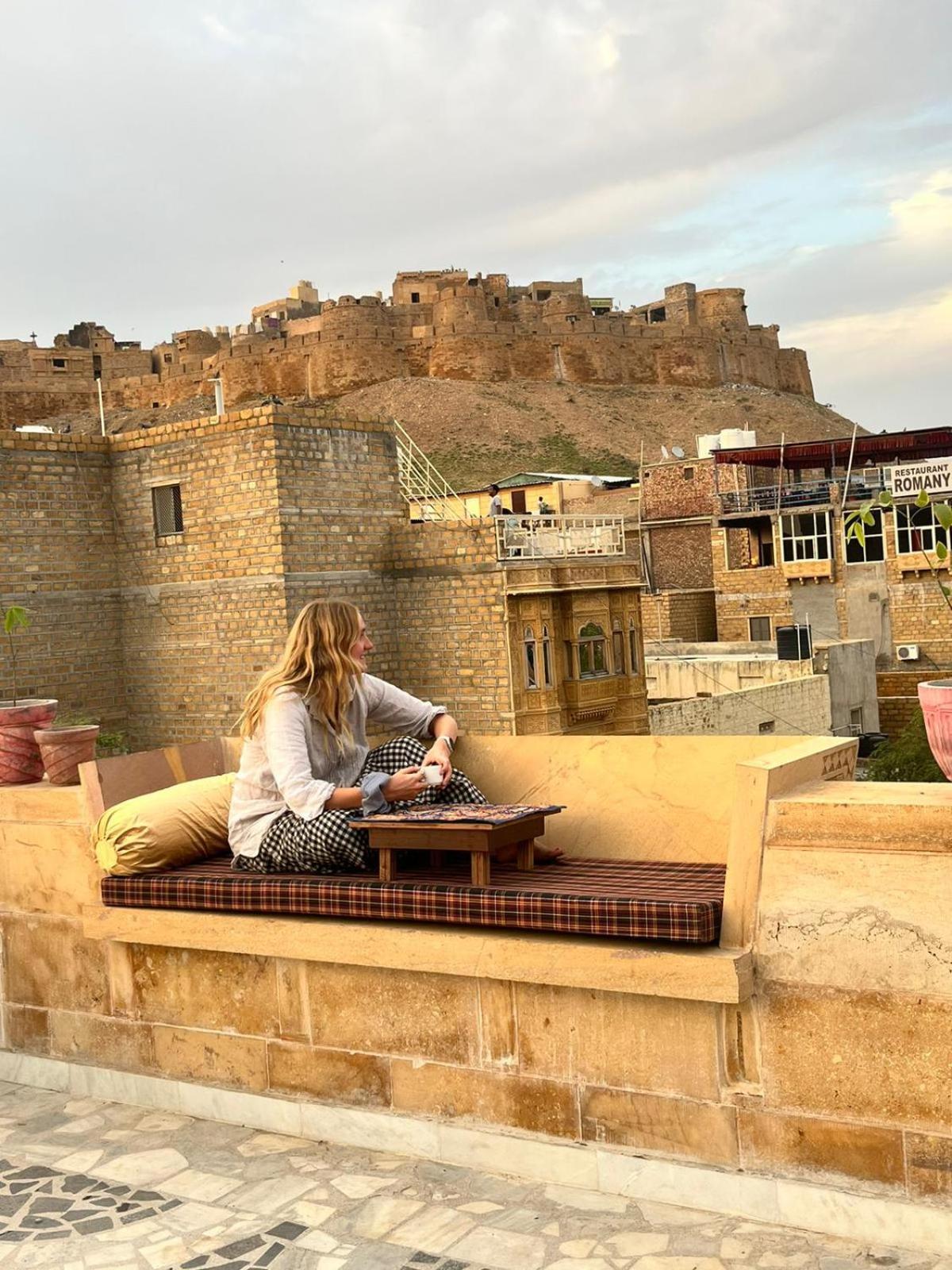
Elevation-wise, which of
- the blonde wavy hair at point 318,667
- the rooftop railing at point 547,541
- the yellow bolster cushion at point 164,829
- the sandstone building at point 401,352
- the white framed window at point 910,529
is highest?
the sandstone building at point 401,352

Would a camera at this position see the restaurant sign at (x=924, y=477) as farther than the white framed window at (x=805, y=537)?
No

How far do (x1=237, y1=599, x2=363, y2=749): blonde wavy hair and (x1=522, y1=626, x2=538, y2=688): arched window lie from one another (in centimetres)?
1734

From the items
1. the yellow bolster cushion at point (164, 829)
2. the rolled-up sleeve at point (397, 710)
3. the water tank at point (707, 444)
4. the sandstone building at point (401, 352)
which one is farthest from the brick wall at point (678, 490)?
the yellow bolster cushion at point (164, 829)

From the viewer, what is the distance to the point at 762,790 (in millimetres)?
3225

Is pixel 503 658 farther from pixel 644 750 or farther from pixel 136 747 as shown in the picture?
pixel 644 750

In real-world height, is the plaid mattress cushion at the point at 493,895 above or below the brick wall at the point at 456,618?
below

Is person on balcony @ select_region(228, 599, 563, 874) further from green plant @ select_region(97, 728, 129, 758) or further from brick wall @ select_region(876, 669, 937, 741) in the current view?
brick wall @ select_region(876, 669, 937, 741)

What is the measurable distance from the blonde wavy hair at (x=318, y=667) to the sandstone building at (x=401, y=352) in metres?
63.4

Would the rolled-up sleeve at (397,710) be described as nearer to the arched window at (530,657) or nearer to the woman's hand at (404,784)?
the woman's hand at (404,784)

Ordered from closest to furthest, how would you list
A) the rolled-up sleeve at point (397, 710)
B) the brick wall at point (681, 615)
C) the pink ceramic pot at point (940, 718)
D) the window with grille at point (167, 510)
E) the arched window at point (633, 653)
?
the pink ceramic pot at point (940, 718) < the rolled-up sleeve at point (397, 710) < the window with grille at point (167, 510) < the arched window at point (633, 653) < the brick wall at point (681, 615)

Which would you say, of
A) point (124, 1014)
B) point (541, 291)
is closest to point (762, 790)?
point (124, 1014)

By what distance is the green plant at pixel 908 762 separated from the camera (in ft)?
70.1

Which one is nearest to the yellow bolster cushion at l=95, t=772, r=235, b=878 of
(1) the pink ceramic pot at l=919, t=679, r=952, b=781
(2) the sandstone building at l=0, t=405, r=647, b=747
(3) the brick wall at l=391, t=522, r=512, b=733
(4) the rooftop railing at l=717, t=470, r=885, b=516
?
(1) the pink ceramic pot at l=919, t=679, r=952, b=781

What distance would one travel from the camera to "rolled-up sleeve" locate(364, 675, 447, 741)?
14.4 ft
